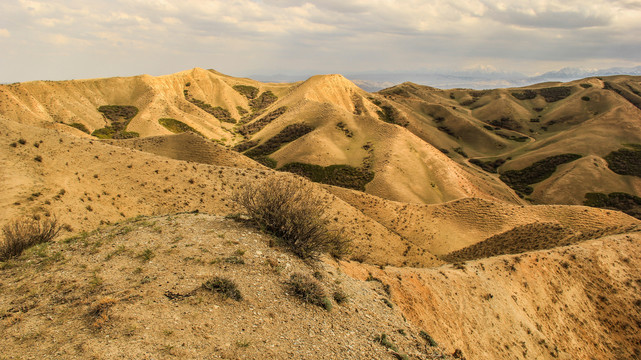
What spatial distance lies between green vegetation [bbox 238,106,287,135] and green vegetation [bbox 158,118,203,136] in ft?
48.3

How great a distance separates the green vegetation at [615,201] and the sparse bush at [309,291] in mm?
77443

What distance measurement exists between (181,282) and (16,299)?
16.6ft

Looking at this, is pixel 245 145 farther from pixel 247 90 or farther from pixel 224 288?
pixel 224 288

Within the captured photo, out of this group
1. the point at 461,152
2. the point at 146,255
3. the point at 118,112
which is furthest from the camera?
the point at 461,152

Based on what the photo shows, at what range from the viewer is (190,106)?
315 ft

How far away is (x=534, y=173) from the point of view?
264 feet

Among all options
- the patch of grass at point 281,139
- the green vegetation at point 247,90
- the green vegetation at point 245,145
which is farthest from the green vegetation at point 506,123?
the green vegetation at point 245,145

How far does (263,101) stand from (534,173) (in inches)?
3650

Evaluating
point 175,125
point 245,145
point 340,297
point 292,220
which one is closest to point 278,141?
point 245,145

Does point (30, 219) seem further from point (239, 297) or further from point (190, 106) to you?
point (190, 106)

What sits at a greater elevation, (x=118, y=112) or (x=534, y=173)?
(x=118, y=112)

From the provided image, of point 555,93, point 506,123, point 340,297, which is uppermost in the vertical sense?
point 555,93

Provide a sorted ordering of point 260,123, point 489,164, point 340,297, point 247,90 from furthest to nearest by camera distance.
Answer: point 247,90
point 260,123
point 489,164
point 340,297

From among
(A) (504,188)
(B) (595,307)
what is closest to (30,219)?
(B) (595,307)
